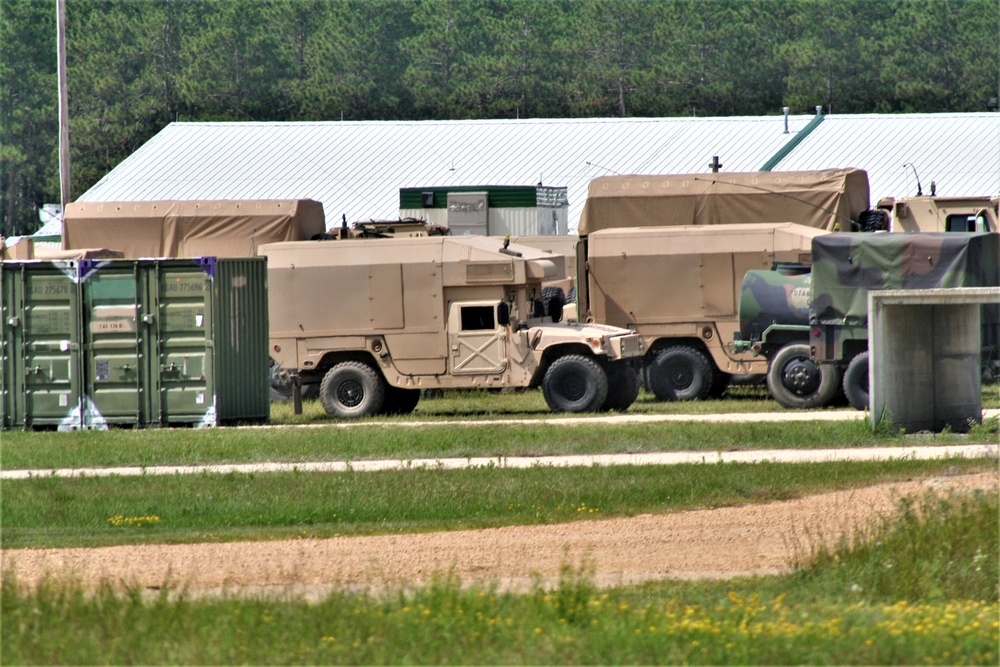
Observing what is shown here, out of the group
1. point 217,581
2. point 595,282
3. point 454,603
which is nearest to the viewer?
point 454,603

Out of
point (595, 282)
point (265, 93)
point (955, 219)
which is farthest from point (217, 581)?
point (265, 93)

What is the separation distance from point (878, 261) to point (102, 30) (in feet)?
188

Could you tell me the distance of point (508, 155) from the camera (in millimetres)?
44781

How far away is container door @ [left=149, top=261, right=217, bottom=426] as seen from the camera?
19656 millimetres

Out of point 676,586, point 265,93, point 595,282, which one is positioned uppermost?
point 265,93

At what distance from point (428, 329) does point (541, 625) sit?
14.1 metres

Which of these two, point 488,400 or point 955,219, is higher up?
point 955,219

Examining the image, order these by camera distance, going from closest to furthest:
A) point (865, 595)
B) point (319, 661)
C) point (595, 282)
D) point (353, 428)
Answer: point (319, 661) < point (865, 595) < point (353, 428) < point (595, 282)

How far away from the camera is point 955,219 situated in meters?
26.7

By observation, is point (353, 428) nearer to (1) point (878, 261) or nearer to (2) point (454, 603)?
(1) point (878, 261)

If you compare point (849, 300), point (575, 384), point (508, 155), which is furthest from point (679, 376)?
point (508, 155)

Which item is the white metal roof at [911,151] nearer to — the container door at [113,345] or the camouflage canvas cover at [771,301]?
the camouflage canvas cover at [771,301]

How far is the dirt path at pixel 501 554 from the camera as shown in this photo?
31.1 feet

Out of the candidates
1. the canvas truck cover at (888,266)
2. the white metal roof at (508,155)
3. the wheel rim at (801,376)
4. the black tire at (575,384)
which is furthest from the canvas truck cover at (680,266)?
the white metal roof at (508,155)
